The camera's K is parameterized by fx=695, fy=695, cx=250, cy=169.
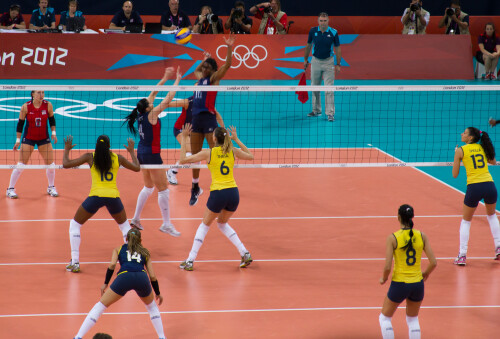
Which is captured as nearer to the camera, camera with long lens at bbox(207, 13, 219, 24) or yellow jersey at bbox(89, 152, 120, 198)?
yellow jersey at bbox(89, 152, 120, 198)

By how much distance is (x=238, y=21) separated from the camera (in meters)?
25.6

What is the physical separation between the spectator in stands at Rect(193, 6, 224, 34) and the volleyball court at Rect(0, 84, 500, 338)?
11800mm

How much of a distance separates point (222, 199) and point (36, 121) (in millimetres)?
5069

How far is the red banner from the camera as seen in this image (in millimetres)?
25125

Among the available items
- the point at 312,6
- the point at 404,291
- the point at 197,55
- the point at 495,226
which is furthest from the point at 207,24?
the point at 404,291

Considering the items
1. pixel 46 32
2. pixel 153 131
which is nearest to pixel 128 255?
pixel 153 131

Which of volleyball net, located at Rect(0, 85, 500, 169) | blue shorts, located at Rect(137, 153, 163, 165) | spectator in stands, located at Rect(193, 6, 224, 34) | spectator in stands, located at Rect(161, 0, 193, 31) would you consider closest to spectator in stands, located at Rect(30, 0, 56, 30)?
volleyball net, located at Rect(0, 85, 500, 169)

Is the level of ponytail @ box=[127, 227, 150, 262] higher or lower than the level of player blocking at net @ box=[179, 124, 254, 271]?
lower

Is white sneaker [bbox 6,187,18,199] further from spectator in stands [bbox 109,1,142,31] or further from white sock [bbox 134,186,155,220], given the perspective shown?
spectator in stands [bbox 109,1,142,31]

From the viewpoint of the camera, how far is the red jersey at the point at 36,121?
508 inches

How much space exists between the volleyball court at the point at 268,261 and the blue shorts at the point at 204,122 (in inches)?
59.0

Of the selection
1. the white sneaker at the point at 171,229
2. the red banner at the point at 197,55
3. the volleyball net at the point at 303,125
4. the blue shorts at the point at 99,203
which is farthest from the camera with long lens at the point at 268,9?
the blue shorts at the point at 99,203

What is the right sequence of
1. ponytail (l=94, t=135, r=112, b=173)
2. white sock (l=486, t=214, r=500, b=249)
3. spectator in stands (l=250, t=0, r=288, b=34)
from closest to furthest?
1. ponytail (l=94, t=135, r=112, b=173)
2. white sock (l=486, t=214, r=500, b=249)
3. spectator in stands (l=250, t=0, r=288, b=34)

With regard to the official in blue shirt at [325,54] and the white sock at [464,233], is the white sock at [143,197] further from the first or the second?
the official in blue shirt at [325,54]
